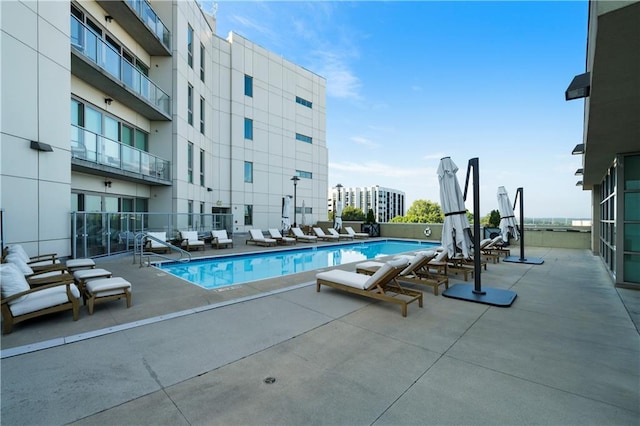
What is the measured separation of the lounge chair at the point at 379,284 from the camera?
4.77m

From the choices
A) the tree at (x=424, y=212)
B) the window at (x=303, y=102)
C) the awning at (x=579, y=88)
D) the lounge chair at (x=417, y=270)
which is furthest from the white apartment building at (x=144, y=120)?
the tree at (x=424, y=212)

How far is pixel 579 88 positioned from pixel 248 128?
20604 millimetres

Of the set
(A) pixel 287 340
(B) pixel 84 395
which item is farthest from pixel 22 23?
(A) pixel 287 340

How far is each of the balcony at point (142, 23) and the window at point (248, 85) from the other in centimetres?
782

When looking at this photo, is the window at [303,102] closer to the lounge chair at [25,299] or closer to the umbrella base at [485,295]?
the umbrella base at [485,295]

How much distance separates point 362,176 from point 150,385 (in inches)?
4159

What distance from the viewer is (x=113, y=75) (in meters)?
10.4

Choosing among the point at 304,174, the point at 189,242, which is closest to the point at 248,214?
the point at 304,174

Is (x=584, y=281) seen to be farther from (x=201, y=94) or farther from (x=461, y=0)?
(x=201, y=94)

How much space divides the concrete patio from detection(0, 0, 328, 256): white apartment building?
4861 mm

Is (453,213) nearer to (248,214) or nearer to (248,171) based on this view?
(248,214)

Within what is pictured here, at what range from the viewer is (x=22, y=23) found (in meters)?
6.59

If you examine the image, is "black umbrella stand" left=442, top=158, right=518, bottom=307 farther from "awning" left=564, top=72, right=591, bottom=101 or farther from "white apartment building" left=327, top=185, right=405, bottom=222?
"white apartment building" left=327, top=185, right=405, bottom=222

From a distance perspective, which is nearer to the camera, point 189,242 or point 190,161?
point 189,242
